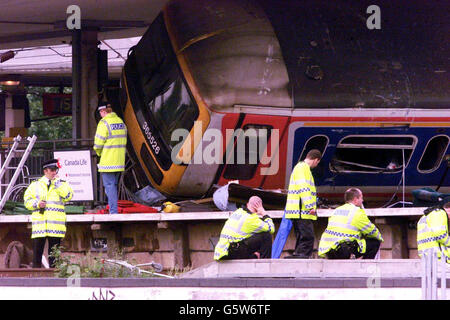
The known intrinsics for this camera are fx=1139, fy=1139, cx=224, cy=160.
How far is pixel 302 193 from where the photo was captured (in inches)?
607

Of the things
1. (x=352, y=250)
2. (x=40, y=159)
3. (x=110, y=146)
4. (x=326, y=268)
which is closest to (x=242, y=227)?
A: (x=352, y=250)

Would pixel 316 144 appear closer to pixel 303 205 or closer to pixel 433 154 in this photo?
pixel 433 154

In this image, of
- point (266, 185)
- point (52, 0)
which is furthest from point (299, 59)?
point (52, 0)

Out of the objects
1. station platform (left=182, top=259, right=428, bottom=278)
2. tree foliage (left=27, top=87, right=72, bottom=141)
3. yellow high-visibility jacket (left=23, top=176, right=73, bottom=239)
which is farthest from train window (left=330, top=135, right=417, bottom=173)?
tree foliage (left=27, top=87, right=72, bottom=141)

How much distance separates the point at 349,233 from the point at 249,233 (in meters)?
1.31

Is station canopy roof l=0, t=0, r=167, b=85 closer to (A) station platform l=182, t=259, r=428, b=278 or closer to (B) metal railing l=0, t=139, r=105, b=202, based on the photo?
(B) metal railing l=0, t=139, r=105, b=202

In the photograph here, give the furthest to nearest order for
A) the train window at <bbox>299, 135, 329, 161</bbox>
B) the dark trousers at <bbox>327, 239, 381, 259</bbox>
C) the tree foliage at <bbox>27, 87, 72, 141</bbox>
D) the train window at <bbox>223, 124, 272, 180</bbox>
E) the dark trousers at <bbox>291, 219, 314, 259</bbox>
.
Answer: the tree foliage at <bbox>27, 87, 72, 141</bbox> → the train window at <bbox>299, 135, 329, 161</bbox> → the train window at <bbox>223, 124, 272, 180</bbox> → the dark trousers at <bbox>291, 219, 314, 259</bbox> → the dark trousers at <bbox>327, 239, 381, 259</bbox>

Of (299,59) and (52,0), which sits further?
(52,0)

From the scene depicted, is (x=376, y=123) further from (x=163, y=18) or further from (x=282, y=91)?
(x=163, y=18)

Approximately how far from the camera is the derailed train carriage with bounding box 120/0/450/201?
1738 cm

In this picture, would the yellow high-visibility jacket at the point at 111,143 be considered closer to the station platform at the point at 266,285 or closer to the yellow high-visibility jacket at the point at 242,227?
the yellow high-visibility jacket at the point at 242,227

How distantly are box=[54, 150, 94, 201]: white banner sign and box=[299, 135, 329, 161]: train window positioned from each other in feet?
12.3

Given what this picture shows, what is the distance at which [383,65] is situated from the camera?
17969 millimetres
